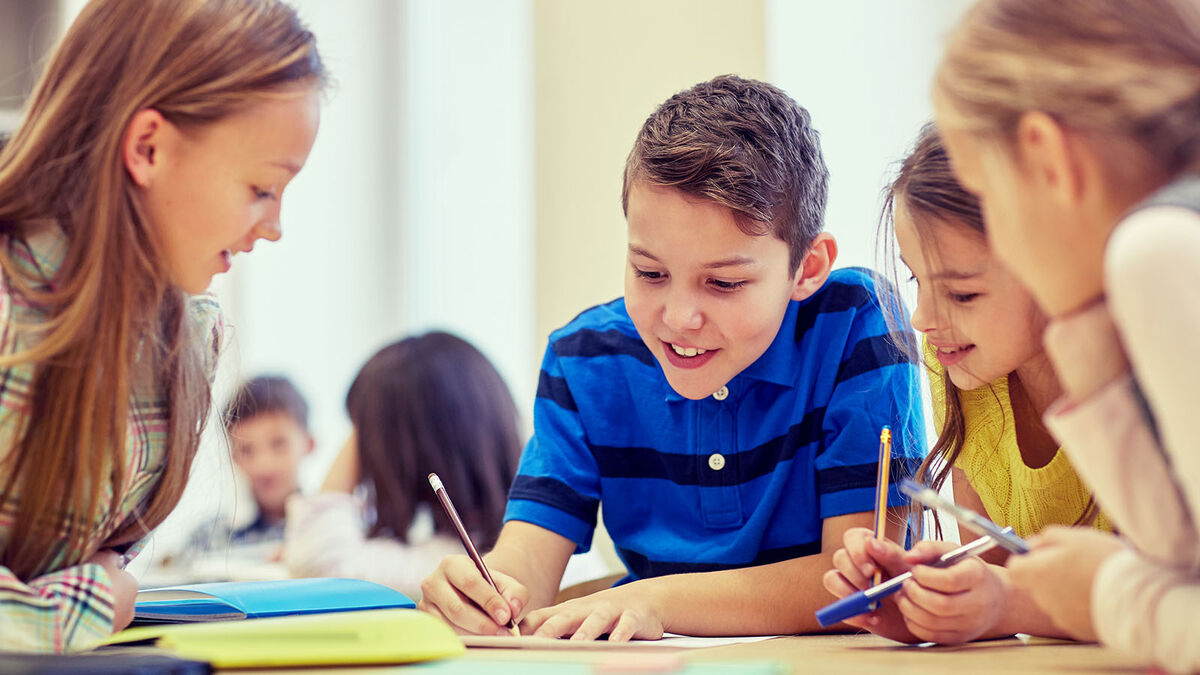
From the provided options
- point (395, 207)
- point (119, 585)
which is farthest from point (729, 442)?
point (395, 207)

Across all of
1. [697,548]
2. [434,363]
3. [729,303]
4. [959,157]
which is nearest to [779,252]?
[729,303]

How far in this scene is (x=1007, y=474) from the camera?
102cm

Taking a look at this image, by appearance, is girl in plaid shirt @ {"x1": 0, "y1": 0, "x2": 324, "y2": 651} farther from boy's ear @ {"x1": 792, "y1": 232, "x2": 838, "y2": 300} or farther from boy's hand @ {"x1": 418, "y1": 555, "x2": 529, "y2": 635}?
boy's ear @ {"x1": 792, "y1": 232, "x2": 838, "y2": 300}

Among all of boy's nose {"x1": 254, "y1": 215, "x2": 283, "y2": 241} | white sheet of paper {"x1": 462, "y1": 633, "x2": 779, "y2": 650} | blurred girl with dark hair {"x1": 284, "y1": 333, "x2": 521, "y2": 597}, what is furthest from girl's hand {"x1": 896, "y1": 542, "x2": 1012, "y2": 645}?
blurred girl with dark hair {"x1": 284, "y1": 333, "x2": 521, "y2": 597}

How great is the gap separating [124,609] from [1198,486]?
74 cm

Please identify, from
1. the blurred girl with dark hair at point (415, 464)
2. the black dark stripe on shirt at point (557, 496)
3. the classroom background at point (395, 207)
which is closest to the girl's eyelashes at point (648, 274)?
the black dark stripe on shirt at point (557, 496)

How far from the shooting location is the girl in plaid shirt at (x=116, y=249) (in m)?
0.78

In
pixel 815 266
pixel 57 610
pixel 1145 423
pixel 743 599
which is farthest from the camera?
pixel 815 266

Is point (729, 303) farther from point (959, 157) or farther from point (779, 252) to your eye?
point (959, 157)

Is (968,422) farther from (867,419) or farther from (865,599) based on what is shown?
(865,599)

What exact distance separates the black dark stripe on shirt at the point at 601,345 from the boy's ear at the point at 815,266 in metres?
0.18

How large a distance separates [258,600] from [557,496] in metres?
0.35

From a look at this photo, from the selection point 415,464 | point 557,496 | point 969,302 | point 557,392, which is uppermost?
point 969,302

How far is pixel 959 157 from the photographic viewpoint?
2.15 feet
